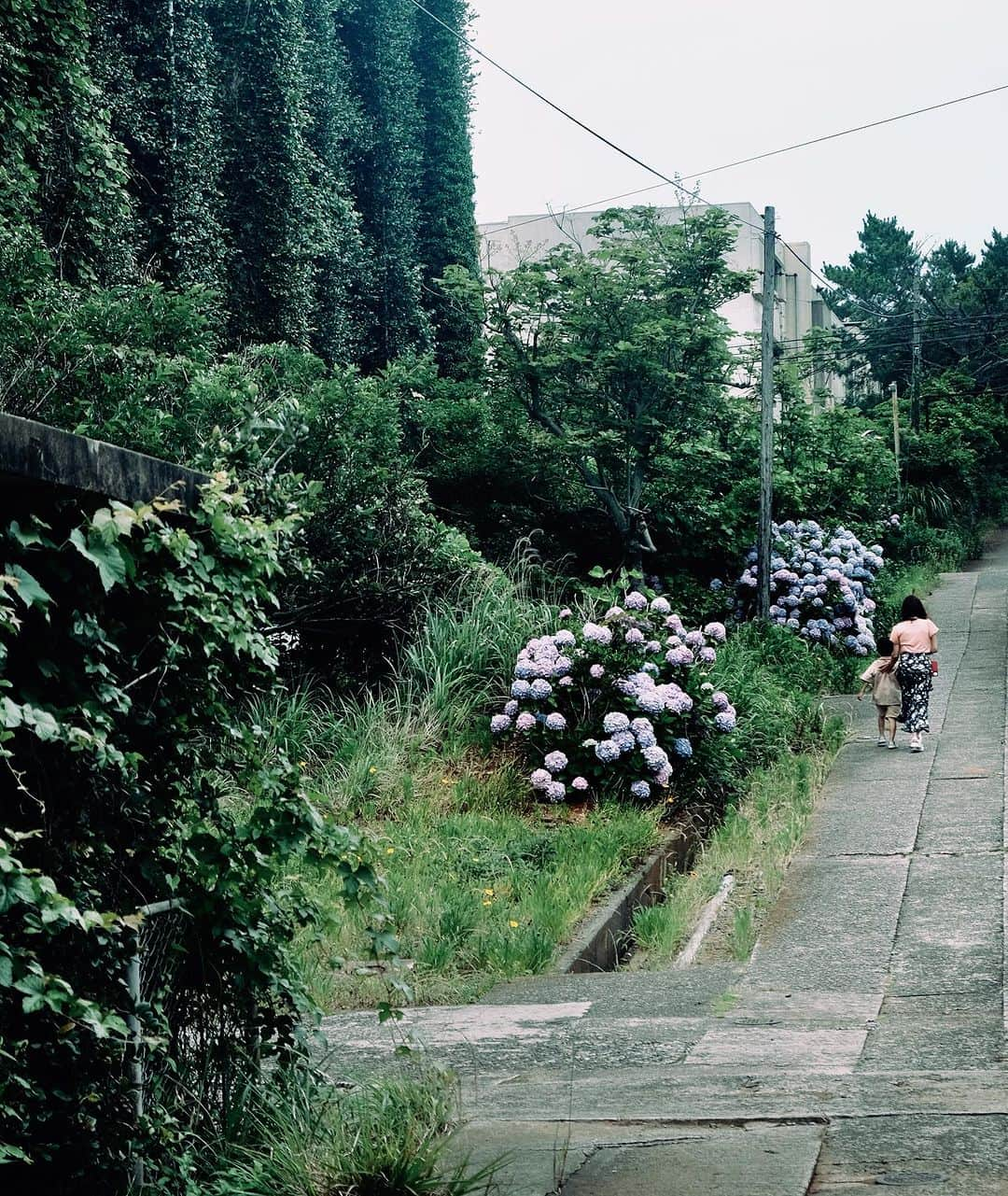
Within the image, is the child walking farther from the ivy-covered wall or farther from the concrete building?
the concrete building

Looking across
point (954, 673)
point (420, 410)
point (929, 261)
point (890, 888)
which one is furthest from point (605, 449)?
point (929, 261)

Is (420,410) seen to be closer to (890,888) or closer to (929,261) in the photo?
(890,888)

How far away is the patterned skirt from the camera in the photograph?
1405cm

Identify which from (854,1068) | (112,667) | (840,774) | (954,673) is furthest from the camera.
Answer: (954,673)

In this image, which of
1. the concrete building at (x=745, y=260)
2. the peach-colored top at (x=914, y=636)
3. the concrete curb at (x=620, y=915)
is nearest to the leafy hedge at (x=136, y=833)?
the concrete curb at (x=620, y=915)

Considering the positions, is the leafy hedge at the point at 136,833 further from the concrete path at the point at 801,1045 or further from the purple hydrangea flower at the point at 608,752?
the purple hydrangea flower at the point at 608,752

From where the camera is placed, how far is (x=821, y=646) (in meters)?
18.9

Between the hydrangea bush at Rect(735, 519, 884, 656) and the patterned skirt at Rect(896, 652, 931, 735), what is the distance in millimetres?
4550

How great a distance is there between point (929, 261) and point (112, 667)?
63547mm

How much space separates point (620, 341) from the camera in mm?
17859

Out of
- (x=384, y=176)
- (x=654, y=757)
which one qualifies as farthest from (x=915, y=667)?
(x=384, y=176)

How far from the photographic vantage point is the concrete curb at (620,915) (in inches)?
337

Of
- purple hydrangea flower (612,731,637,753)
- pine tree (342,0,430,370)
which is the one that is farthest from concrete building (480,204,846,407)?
purple hydrangea flower (612,731,637,753)

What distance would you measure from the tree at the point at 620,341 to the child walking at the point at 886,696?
17.0ft
